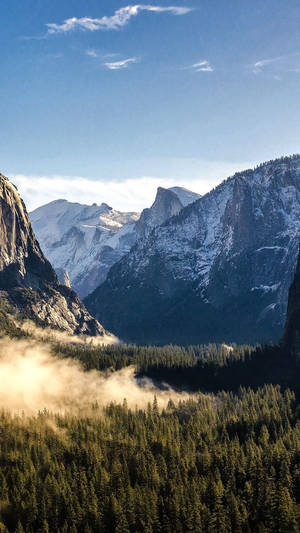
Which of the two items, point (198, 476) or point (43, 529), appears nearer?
point (43, 529)

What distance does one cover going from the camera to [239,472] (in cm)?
19338

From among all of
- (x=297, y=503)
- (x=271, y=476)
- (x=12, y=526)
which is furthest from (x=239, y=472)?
(x=12, y=526)

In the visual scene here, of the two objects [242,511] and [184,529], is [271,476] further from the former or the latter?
[184,529]

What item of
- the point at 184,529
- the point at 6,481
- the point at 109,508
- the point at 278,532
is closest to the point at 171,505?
the point at 184,529

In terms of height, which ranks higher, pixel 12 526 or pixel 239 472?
pixel 239 472

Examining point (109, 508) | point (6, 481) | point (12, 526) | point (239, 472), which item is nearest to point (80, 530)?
point (109, 508)

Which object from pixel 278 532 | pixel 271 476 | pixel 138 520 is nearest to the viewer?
pixel 278 532

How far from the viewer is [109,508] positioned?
6885 inches

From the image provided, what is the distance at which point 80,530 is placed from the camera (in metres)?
169

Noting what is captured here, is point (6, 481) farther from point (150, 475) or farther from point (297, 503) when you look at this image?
point (297, 503)

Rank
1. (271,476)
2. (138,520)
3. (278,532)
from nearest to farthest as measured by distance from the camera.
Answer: (278,532) → (138,520) → (271,476)

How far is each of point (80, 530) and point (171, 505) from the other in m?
28.1

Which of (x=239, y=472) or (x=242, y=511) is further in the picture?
(x=239, y=472)

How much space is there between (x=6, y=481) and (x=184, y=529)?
2729 inches
